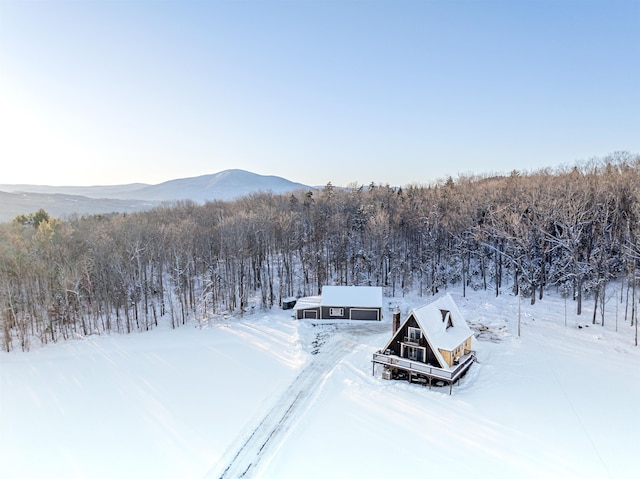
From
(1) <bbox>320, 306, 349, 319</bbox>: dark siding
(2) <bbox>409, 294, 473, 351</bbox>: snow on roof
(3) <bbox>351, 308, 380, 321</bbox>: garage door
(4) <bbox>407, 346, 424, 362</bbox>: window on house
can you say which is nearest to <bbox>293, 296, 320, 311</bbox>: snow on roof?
(1) <bbox>320, 306, 349, 319</bbox>: dark siding

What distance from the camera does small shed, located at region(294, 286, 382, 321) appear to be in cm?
3172

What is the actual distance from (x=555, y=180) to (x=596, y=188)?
5614 mm

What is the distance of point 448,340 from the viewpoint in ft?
65.6

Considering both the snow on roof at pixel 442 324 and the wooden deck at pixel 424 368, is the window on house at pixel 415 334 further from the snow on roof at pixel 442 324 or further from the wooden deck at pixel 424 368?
the wooden deck at pixel 424 368

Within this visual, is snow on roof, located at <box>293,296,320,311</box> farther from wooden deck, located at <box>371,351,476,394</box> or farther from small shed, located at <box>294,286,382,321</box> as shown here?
wooden deck, located at <box>371,351,476,394</box>

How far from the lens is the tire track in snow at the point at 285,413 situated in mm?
13805

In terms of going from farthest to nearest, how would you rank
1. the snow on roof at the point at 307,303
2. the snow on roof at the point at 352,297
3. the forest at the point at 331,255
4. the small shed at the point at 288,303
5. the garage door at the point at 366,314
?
the small shed at the point at 288,303
the snow on roof at the point at 307,303
the snow on roof at the point at 352,297
the garage door at the point at 366,314
the forest at the point at 331,255

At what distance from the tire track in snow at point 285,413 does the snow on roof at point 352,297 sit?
4669 mm

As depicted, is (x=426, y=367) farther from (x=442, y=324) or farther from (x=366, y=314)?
(x=366, y=314)

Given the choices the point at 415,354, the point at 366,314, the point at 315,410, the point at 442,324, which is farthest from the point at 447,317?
the point at 366,314

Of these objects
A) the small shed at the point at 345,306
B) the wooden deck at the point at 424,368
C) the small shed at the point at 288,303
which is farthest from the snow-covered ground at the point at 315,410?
the small shed at the point at 288,303

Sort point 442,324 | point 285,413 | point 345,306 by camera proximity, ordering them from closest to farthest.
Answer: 1. point 285,413
2. point 442,324
3. point 345,306

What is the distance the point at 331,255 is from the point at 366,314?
12.5 m

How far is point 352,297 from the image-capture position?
3244 cm
